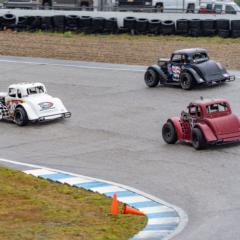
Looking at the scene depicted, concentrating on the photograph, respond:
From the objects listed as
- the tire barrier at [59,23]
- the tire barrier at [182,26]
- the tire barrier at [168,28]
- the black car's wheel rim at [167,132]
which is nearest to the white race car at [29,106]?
the black car's wheel rim at [167,132]

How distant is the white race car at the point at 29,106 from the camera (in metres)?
22.5

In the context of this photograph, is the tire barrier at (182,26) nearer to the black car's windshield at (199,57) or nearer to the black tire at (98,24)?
the black tire at (98,24)

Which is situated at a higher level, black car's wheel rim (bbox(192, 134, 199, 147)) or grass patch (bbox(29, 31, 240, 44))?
black car's wheel rim (bbox(192, 134, 199, 147))

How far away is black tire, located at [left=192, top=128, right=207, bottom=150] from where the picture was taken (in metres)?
18.2

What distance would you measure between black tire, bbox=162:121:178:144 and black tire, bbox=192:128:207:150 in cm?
74

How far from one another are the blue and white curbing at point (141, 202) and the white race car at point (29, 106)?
439 centimetres

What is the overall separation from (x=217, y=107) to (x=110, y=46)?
18.6 meters

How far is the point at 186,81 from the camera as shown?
2652 centimetres

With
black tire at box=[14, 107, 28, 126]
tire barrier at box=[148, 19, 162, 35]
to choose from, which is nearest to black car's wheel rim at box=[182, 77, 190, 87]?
black tire at box=[14, 107, 28, 126]

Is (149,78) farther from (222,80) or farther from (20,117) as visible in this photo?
(20,117)

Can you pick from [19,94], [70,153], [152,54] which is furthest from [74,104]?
[152,54]

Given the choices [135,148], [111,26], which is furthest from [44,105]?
[111,26]

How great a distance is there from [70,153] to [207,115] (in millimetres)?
3509

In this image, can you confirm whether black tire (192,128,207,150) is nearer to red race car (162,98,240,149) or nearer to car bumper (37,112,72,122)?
red race car (162,98,240,149)
